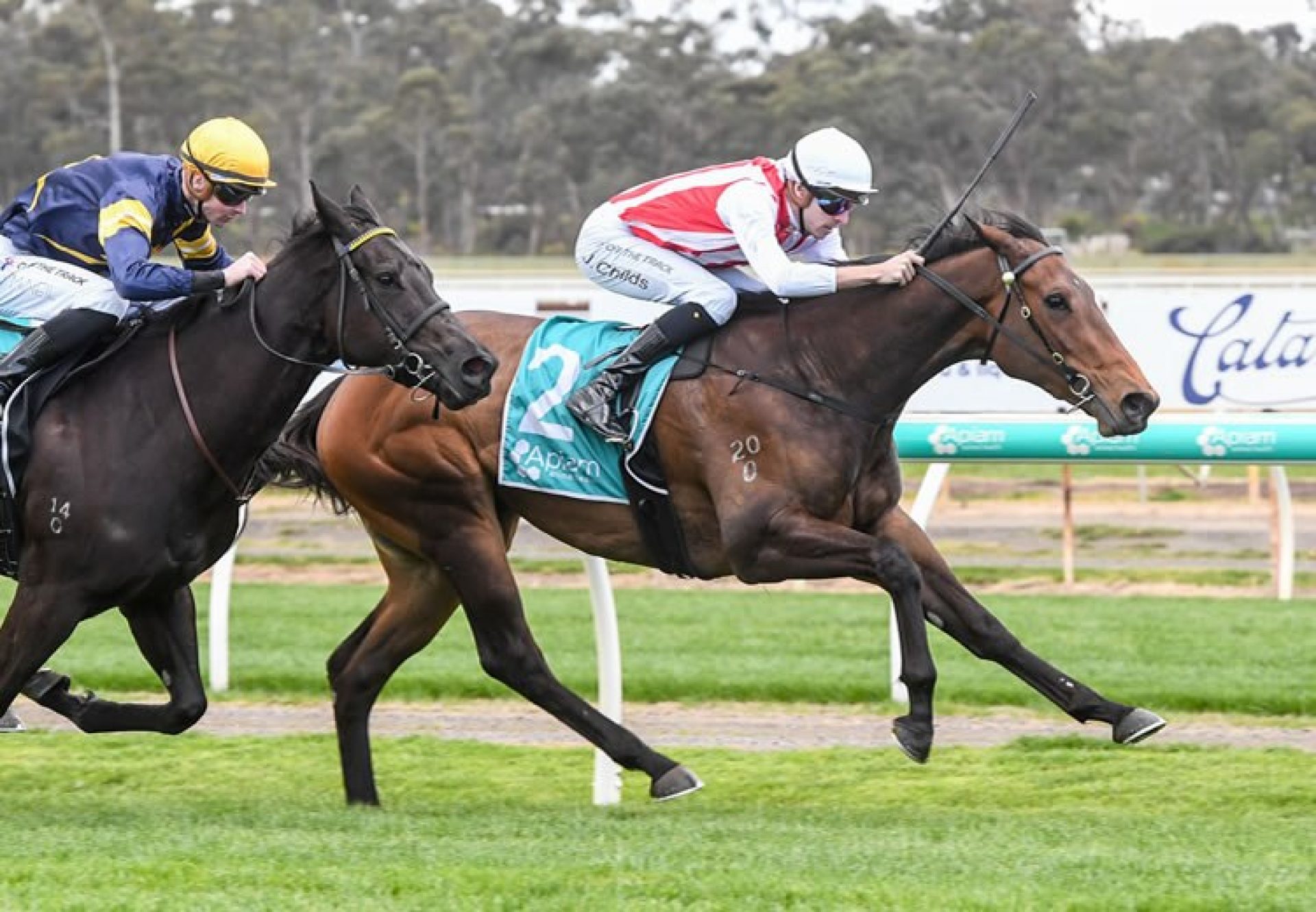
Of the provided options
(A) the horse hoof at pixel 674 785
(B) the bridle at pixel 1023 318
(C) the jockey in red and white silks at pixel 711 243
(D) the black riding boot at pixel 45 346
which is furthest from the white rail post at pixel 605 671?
(D) the black riding boot at pixel 45 346

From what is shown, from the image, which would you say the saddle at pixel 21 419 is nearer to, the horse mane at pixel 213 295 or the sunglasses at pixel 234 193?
the horse mane at pixel 213 295

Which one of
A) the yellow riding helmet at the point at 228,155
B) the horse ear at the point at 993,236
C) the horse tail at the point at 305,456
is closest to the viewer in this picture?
the yellow riding helmet at the point at 228,155

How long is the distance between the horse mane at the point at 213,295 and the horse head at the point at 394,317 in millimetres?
15

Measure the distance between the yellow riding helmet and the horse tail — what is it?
1.05m

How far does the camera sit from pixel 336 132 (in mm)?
59438

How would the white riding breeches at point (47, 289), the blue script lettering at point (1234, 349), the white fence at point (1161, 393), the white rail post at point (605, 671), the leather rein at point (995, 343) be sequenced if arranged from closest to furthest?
1. the white riding breeches at point (47, 289)
2. the leather rein at point (995, 343)
3. the white rail post at point (605, 671)
4. the white fence at point (1161, 393)
5. the blue script lettering at point (1234, 349)

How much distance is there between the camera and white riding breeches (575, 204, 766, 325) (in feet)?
20.8

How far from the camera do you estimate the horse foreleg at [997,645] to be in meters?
5.88

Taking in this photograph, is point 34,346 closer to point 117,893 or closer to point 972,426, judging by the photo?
point 117,893

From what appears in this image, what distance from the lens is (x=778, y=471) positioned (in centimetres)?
602

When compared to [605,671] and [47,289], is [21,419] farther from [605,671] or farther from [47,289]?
[605,671]

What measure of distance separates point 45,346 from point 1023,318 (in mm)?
2692

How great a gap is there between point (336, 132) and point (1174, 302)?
48.6m

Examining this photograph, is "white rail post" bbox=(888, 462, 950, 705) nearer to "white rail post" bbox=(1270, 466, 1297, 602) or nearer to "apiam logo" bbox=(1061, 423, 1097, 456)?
"apiam logo" bbox=(1061, 423, 1097, 456)
